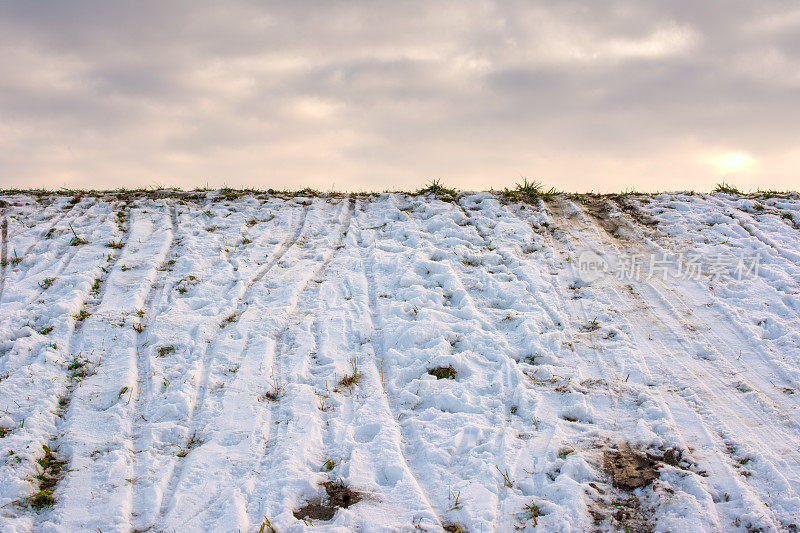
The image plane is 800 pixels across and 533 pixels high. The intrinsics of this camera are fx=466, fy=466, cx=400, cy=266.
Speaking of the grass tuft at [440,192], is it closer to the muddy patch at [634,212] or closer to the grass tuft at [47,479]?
the muddy patch at [634,212]

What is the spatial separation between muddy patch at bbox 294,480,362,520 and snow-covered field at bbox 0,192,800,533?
0.6 inches

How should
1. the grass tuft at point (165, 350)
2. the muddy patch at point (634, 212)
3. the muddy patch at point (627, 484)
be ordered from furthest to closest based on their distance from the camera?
the muddy patch at point (634, 212) → the grass tuft at point (165, 350) → the muddy patch at point (627, 484)

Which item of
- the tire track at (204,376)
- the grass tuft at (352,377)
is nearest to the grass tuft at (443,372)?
the grass tuft at (352,377)

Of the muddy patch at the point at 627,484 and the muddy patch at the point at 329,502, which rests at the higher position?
the muddy patch at the point at 627,484

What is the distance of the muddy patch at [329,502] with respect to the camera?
3.13 meters

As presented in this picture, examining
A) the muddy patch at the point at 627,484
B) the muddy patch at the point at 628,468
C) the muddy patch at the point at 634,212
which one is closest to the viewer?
the muddy patch at the point at 627,484

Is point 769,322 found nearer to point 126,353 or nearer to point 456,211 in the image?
point 456,211

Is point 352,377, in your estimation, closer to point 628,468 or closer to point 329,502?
point 329,502

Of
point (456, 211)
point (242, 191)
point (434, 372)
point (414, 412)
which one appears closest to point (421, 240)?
point (456, 211)

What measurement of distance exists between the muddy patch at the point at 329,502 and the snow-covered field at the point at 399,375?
2cm

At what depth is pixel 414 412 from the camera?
4102mm

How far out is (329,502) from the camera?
3.24 m

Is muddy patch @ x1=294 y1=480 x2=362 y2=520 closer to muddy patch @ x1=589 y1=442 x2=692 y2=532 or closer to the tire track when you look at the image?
the tire track

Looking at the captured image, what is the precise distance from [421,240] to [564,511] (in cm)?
459
